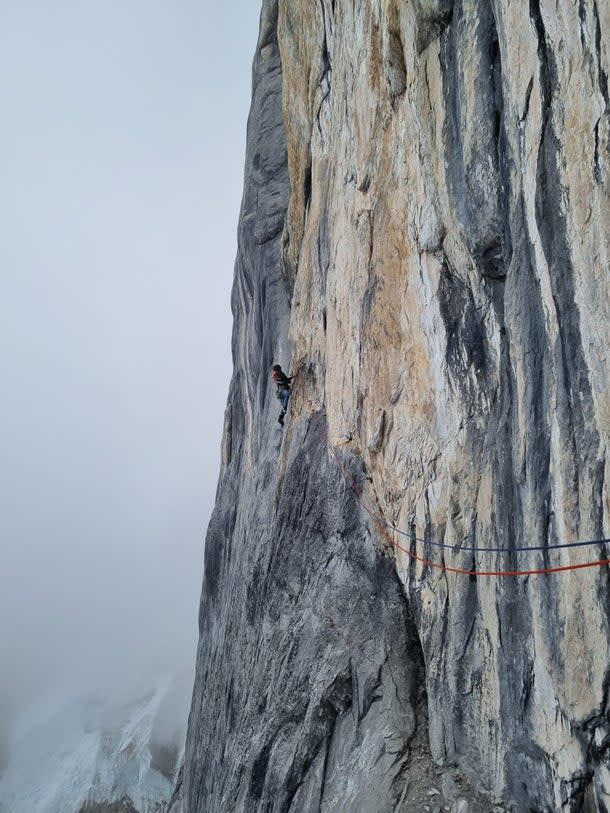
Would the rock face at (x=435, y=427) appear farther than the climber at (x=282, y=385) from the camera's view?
No

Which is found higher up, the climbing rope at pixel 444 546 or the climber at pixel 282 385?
the climber at pixel 282 385

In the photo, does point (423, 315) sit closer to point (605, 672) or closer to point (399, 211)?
point (399, 211)

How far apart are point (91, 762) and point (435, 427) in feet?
192

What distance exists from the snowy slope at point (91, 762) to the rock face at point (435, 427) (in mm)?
42026

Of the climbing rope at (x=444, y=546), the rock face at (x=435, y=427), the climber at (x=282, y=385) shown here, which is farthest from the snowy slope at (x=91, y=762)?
the climbing rope at (x=444, y=546)

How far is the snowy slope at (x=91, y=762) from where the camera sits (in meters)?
48.4

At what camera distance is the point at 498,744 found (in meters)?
6.57

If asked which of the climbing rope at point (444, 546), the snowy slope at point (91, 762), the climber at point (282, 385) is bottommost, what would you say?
the snowy slope at point (91, 762)

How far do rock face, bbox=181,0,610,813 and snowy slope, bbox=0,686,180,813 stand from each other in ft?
138

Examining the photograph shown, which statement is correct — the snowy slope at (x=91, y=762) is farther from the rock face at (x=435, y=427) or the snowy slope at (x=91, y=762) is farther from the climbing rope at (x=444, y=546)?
the climbing rope at (x=444, y=546)

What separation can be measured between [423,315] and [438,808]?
20.5ft

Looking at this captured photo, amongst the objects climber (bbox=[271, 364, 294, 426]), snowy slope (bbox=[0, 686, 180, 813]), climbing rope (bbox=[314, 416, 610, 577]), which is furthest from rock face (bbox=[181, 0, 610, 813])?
snowy slope (bbox=[0, 686, 180, 813])

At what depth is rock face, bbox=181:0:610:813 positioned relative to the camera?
5246mm

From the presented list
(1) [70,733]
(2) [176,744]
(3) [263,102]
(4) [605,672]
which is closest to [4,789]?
(1) [70,733]
